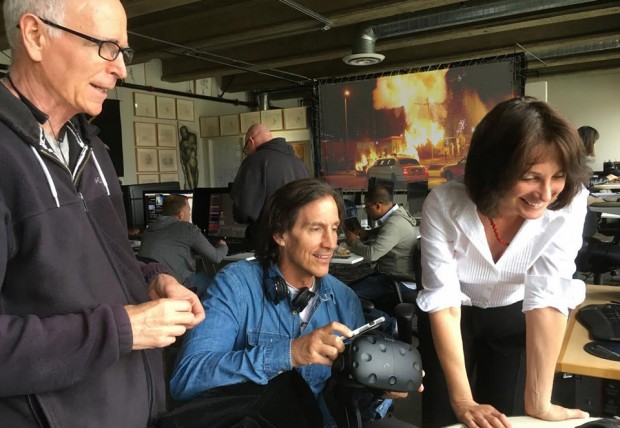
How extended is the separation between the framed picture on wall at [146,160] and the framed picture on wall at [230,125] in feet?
5.02

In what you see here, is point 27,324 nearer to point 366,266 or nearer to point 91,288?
point 91,288

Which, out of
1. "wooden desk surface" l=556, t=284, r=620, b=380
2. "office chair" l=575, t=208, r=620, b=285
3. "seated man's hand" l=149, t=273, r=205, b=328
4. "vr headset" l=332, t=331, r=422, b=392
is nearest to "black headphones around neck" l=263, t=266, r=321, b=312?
"seated man's hand" l=149, t=273, r=205, b=328

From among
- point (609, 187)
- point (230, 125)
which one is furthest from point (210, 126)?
point (609, 187)

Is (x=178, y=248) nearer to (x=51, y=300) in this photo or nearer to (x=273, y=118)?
(x=51, y=300)

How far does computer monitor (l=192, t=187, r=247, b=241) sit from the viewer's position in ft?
15.4

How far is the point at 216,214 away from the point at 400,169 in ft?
12.7

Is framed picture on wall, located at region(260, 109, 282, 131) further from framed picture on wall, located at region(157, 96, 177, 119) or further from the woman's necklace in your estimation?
the woman's necklace

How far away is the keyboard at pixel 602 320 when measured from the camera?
1.62m

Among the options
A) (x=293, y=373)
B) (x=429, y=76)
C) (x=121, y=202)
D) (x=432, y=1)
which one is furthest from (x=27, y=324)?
(x=429, y=76)

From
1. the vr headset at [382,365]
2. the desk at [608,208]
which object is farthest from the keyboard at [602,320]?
the desk at [608,208]

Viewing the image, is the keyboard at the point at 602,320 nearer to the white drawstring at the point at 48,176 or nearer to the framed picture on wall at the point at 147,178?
the white drawstring at the point at 48,176

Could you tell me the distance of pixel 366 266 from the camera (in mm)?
6121

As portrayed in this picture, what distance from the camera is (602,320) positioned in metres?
1.73

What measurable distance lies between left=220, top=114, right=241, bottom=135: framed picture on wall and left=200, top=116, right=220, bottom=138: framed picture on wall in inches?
3.5
